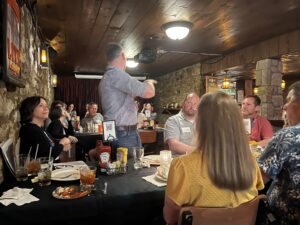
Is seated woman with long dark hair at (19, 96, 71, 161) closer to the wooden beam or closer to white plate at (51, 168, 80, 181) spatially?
white plate at (51, 168, 80, 181)

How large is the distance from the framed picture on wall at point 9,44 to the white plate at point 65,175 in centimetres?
66

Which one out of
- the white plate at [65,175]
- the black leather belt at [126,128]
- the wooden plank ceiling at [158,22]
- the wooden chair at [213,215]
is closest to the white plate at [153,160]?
the black leather belt at [126,128]

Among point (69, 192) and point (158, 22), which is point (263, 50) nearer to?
point (158, 22)

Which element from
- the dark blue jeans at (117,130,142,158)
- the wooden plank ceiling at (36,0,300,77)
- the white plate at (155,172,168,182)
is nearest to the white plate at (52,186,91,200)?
the white plate at (155,172,168,182)

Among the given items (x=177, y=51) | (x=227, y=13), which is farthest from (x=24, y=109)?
(x=177, y=51)

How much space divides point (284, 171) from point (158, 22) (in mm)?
2494

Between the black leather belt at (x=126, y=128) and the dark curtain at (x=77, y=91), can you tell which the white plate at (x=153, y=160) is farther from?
the dark curtain at (x=77, y=91)

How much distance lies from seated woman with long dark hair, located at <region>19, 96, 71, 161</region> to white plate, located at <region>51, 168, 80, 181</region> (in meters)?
0.49

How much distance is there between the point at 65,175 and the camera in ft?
5.39

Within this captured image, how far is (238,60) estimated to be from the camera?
509cm

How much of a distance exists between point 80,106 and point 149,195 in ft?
28.5

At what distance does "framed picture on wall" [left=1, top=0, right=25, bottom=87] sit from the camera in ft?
5.19

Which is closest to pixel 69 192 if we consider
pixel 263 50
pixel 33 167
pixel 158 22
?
pixel 33 167

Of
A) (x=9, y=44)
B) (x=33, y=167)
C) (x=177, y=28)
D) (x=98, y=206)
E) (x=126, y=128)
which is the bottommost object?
(x=98, y=206)
